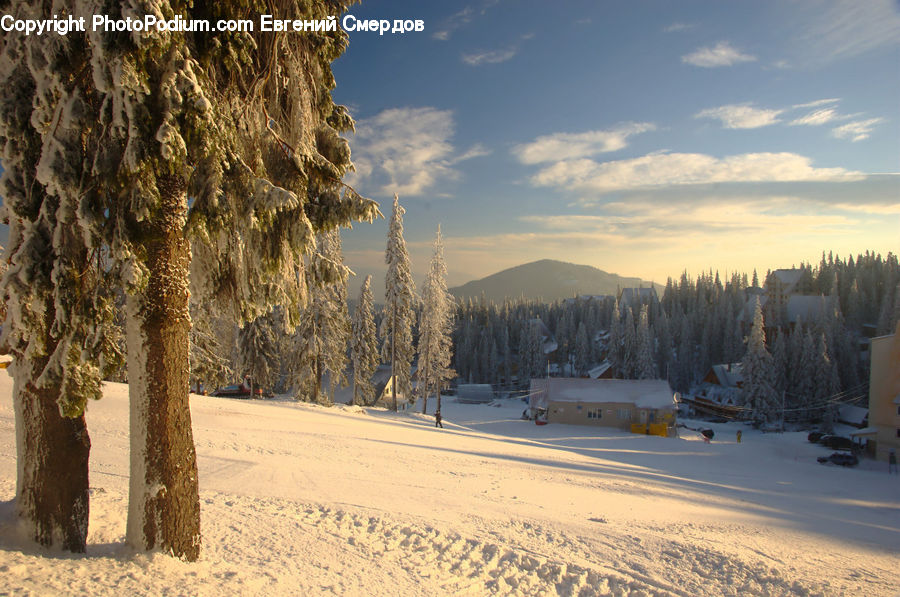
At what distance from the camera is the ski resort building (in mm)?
40719

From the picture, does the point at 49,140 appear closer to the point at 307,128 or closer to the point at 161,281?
the point at 161,281

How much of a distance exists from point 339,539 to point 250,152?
5.93 m

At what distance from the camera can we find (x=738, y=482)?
20109 millimetres

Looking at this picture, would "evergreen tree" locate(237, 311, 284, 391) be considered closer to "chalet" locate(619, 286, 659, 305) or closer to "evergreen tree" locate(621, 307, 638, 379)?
"evergreen tree" locate(621, 307, 638, 379)

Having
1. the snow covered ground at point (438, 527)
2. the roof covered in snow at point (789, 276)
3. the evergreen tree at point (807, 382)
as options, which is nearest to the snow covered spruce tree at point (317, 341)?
the snow covered ground at point (438, 527)

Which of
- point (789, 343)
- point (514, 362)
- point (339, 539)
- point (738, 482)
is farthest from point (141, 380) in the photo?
point (514, 362)

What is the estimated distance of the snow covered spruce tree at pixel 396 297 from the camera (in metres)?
35.4

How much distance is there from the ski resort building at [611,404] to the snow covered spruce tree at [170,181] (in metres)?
39.6

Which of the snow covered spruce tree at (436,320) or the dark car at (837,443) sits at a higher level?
the snow covered spruce tree at (436,320)

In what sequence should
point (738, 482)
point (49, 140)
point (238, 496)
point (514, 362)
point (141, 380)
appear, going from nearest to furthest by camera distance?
point (49, 140) → point (141, 380) → point (238, 496) → point (738, 482) → point (514, 362)

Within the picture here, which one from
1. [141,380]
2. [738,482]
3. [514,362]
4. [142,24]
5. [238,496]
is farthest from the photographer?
[514,362]

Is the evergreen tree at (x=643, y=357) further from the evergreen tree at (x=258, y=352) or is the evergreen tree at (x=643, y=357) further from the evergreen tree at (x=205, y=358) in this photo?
the evergreen tree at (x=205, y=358)

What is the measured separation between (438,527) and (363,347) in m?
33.5

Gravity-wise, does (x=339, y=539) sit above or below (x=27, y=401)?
below
